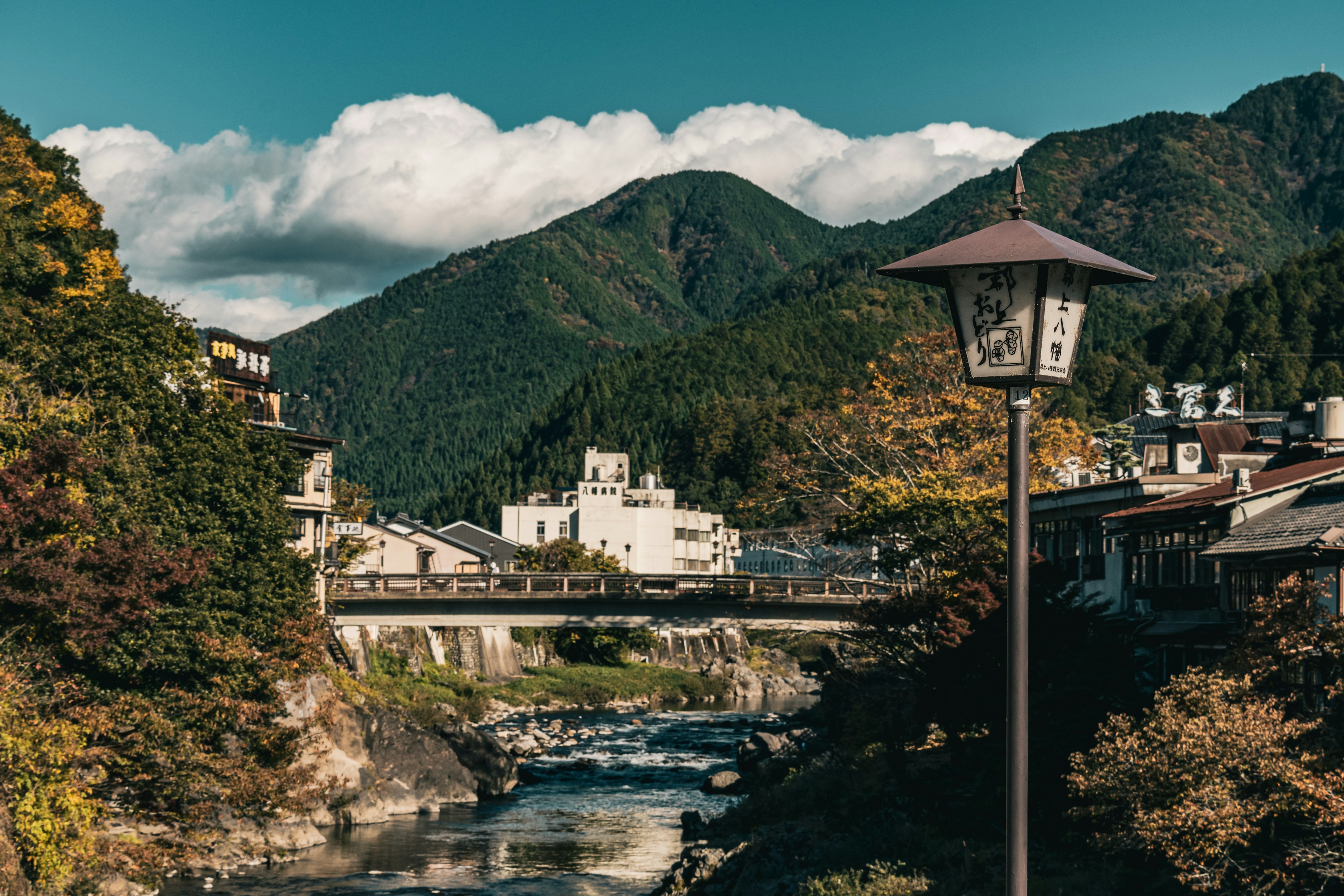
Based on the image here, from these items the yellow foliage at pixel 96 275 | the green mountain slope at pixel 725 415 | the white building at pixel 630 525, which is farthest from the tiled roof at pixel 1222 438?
the green mountain slope at pixel 725 415

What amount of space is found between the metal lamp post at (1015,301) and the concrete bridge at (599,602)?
48767 millimetres

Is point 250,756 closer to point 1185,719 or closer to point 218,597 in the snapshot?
point 218,597

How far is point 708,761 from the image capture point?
201 feet

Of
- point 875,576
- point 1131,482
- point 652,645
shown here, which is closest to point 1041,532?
point 1131,482

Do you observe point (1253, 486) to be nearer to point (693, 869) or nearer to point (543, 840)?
point (693, 869)

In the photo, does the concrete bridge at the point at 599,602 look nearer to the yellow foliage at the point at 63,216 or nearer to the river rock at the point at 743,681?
the yellow foliage at the point at 63,216

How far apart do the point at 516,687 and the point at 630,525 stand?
4683 centimetres

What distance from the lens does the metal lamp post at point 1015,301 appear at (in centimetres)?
792

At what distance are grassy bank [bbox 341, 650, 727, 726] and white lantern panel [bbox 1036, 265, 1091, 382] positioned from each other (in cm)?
4995

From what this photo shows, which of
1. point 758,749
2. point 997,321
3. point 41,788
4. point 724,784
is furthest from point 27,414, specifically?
point 758,749

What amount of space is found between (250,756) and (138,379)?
1183cm

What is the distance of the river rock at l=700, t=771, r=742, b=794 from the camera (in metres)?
52.8

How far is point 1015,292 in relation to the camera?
8.22 meters

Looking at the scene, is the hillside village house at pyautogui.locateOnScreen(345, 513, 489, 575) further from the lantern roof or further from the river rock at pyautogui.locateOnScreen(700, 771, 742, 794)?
the lantern roof
